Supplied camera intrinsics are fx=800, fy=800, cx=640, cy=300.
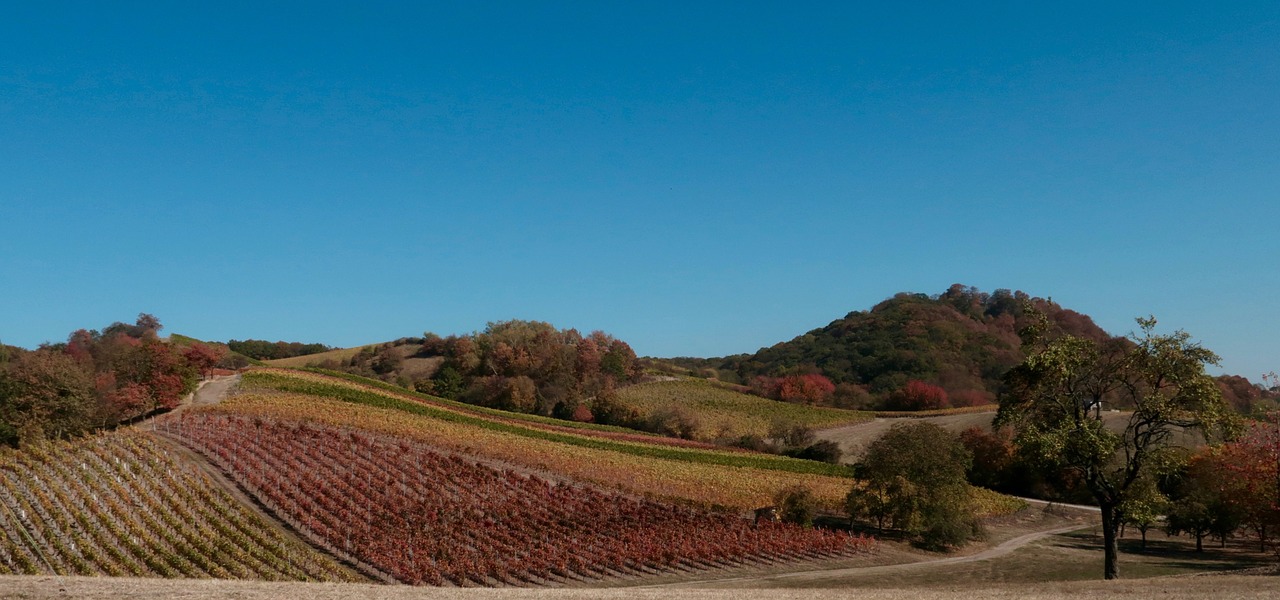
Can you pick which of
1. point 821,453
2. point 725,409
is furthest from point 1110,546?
point 725,409

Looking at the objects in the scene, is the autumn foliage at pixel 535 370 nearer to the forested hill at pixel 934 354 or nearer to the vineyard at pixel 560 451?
the vineyard at pixel 560 451

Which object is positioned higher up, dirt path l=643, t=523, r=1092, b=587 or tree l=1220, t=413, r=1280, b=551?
tree l=1220, t=413, r=1280, b=551

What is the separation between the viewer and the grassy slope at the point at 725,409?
96.6m

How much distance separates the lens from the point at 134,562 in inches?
1210

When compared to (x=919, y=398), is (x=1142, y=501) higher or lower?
lower

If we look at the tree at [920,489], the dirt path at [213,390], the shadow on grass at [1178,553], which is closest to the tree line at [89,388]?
the dirt path at [213,390]

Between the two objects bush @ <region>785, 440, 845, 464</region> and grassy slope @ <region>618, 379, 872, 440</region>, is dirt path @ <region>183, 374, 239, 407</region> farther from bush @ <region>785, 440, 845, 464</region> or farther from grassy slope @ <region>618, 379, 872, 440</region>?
bush @ <region>785, 440, 845, 464</region>

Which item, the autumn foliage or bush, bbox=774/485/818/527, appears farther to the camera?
the autumn foliage

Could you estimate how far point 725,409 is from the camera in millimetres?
107688

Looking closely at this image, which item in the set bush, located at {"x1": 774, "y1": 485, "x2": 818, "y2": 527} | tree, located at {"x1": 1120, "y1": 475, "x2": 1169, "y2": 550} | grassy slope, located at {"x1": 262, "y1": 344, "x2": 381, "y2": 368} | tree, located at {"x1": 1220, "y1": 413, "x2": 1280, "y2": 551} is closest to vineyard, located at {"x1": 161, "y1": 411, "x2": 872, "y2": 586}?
bush, located at {"x1": 774, "y1": 485, "x2": 818, "y2": 527}

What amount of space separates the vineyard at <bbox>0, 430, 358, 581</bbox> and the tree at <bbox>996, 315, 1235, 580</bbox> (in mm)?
27071

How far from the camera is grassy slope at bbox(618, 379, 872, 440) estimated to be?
96.6m

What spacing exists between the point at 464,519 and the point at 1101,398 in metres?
29.8

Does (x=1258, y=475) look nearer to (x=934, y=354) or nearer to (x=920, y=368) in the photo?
(x=920, y=368)
